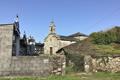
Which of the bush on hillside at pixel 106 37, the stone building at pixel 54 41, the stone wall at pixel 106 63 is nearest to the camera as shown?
the stone wall at pixel 106 63

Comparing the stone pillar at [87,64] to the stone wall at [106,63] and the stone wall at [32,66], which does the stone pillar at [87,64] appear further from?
the stone wall at [32,66]

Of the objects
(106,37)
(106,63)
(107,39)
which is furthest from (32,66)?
(106,37)

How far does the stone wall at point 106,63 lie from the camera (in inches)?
1006

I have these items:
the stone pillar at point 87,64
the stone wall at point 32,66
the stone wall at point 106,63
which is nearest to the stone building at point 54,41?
the stone wall at point 106,63

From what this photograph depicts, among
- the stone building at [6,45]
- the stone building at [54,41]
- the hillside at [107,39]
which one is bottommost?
the stone building at [6,45]

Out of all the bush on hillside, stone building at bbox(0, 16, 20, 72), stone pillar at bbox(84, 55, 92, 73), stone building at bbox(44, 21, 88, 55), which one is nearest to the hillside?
the bush on hillside

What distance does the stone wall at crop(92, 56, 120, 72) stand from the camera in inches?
1006

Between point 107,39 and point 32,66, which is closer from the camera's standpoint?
point 32,66

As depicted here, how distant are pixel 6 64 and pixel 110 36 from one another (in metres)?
20.0

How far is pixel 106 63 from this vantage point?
25.8 metres

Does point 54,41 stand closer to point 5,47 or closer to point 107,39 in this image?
point 107,39

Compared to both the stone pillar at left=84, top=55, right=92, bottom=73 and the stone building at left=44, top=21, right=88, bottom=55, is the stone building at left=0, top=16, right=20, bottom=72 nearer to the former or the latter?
the stone pillar at left=84, top=55, right=92, bottom=73

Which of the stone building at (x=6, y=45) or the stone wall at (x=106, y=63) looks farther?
the stone wall at (x=106, y=63)

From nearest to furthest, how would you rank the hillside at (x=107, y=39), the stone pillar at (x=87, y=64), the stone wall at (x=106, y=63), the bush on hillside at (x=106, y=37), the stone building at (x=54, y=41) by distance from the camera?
the stone pillar at (x=87, y=64) < the stone wall at (x=106, y=63) < the hillside at (x=107, y=39) < the bush on hillside at (x=106, y=37) < the stone building at (x=54, y=41)
